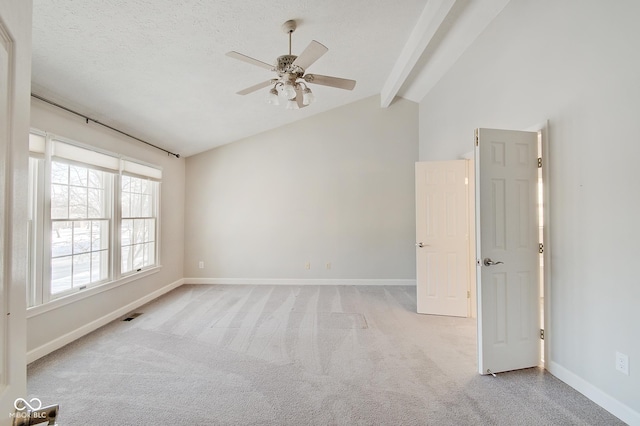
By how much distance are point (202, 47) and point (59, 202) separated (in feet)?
6.85

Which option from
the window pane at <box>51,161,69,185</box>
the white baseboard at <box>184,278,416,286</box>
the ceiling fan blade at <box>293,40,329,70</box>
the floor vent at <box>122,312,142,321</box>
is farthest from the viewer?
the white baseboard at <box>184,278,416,286</box>

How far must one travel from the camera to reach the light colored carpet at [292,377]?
5.87 feet

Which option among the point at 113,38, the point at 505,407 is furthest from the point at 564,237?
the point at 113,38

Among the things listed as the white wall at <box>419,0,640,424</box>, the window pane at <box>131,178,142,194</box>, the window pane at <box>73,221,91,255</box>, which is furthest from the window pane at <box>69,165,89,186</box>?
the white wall at <box>419,0,640,424</box>

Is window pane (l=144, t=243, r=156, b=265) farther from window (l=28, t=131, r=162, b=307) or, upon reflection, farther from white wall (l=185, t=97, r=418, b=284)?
white wall (l=185, t=97, r=418, b=284)

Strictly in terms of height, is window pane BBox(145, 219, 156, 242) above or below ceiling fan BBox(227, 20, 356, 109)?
below

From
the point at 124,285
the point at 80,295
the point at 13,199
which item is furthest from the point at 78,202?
the point at 13,199

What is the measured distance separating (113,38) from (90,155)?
1.51 m

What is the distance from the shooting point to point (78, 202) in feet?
9.66

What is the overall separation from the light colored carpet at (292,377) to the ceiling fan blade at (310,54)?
8.27 ft

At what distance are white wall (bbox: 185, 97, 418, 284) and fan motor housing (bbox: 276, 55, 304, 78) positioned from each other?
271 cm

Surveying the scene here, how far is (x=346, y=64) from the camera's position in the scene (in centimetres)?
354

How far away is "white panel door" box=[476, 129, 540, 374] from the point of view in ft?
7.30

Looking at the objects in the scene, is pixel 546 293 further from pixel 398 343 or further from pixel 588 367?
pixel 398 343
